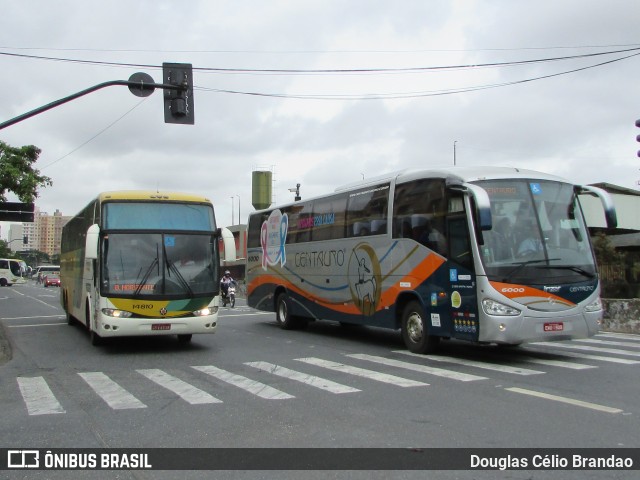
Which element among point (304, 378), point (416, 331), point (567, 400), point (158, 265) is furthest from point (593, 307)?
point (158, 265)

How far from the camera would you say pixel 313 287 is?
16.2 metres

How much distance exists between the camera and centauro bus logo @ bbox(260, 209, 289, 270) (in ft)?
58.6

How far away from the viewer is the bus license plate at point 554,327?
10.1m

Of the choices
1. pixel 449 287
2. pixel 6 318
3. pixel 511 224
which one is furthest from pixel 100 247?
pixel 6 318

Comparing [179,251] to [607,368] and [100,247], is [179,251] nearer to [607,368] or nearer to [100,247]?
[100,247]

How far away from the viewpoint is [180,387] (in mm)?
8797

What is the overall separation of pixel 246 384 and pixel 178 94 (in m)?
7.46

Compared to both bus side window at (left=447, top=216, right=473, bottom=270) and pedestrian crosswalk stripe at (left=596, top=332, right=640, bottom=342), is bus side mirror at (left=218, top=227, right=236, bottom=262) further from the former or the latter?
pedestrian crosswalk stripe at (left=596, top=332, right=640, bottom=342)

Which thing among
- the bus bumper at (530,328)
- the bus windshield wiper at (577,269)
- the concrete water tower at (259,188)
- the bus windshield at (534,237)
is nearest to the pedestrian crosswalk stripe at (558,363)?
the bus bumper at (530,328)

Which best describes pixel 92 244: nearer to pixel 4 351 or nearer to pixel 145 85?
pixel 4 351

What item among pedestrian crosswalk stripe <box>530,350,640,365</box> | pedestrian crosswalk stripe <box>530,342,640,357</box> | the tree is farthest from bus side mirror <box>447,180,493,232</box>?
the tree

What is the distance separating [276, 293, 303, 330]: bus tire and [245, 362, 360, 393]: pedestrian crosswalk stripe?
21.9ft

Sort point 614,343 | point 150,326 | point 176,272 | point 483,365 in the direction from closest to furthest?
1. point 483,365
2. point 150,326
3. point 176,272
4. point 614,343

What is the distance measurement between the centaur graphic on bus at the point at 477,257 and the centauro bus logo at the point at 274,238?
427 cm
